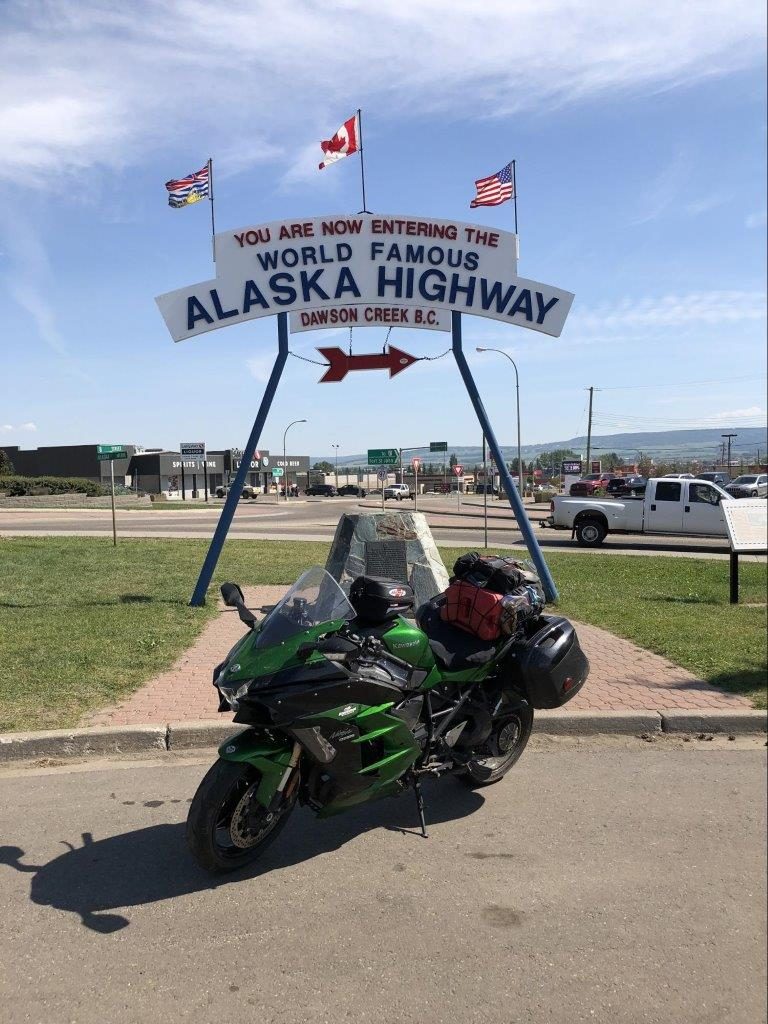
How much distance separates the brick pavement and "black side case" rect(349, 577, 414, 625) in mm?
2217

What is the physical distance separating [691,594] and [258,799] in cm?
872

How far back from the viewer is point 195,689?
6.47 m

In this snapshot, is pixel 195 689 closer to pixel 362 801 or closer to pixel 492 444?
pixel 362 801

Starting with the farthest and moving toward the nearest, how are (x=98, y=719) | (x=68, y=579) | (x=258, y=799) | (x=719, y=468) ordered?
(x=719, y=468), (x=68, y=579), (x=98, y=719), (x=258, y=799)

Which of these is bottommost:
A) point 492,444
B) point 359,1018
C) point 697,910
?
point 359,1018

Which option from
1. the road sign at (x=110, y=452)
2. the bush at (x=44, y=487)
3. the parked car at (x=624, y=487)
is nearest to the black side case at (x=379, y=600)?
the road sign at (x=110, y=452)

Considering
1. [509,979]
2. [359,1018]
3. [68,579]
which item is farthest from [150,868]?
[68,579]

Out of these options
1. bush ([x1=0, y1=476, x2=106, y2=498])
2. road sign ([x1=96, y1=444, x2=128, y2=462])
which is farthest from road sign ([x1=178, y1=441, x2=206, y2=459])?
road sign ([x1=96, y1=444, x2=128, y2=462])

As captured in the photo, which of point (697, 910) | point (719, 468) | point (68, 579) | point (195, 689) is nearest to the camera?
point (697, 910)

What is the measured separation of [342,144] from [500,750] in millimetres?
10434

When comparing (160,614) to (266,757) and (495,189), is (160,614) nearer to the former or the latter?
(266,757)

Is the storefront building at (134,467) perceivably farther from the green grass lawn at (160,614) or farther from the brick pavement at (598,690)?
the brick pavement at (598,690)

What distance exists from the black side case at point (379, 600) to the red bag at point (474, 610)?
61cm

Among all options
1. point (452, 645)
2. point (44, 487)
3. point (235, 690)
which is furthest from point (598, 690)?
point (44, 487)
